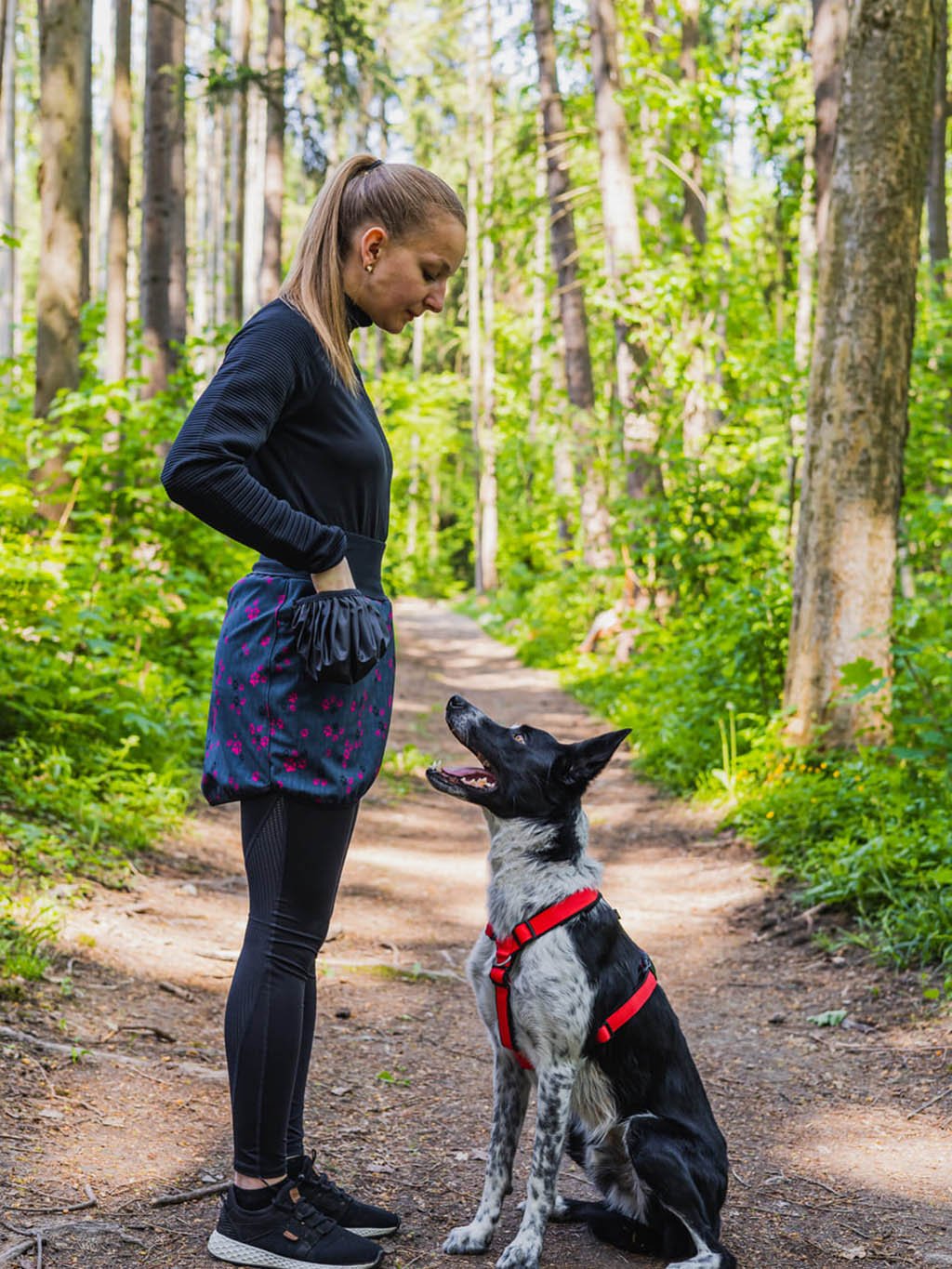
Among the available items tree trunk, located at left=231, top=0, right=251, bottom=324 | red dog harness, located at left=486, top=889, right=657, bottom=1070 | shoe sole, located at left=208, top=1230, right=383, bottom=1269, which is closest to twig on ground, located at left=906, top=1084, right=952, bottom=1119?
red dog harness, located at left=486, top=889, right=657, bottom=1070

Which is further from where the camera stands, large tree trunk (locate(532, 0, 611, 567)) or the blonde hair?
large tree trunk (locate(532, 0, 611, 567))

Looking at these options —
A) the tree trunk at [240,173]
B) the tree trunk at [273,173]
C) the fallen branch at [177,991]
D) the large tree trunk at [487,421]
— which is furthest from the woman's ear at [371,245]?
the large tree trunk at [487,421]

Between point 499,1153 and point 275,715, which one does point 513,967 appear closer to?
point 499,1153

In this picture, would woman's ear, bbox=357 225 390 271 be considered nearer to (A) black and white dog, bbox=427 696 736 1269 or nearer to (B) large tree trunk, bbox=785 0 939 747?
(A) black and white dog, bbox=427 696 736 1269

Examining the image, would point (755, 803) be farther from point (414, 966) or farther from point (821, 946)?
point (414, 966)

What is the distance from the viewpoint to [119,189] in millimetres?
16812

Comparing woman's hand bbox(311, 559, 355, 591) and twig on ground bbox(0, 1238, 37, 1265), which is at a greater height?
woman's hand bbox(311, 559, 355, 591)

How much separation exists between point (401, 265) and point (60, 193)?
768 centimetres

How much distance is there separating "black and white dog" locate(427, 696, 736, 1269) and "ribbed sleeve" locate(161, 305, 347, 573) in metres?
0.89

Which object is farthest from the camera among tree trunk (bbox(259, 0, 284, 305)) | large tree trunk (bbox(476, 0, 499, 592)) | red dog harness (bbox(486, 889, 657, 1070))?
large tree trunk (bbox(476, 0, 499, 592))

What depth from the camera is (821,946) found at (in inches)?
237

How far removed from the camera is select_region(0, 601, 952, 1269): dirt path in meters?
3.26

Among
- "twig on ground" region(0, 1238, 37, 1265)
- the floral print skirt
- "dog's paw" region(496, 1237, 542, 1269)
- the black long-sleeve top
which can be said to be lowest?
"dog's paw" region(496, 1237, 542, 1269)

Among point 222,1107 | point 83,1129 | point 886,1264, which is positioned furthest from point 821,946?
point 83,1129
